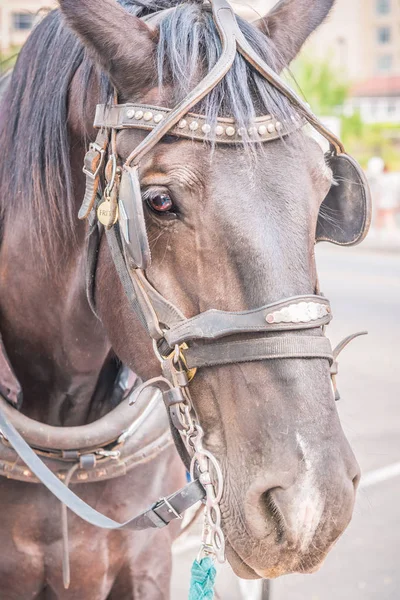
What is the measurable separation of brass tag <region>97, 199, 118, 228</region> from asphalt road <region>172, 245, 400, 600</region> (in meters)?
0.76

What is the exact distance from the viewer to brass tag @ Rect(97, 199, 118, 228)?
1.82m

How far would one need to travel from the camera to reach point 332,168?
2062mm

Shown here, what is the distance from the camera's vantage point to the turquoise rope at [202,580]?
1870 mm

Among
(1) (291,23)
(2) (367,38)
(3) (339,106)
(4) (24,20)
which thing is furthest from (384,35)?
(1) (291,23)

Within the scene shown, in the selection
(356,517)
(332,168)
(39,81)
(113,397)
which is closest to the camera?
(332,168)

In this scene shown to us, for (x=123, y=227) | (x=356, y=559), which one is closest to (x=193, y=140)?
(x=123, y=227)

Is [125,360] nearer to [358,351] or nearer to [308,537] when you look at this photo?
[308,537]

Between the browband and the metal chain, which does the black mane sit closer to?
the browband

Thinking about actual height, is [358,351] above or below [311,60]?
above

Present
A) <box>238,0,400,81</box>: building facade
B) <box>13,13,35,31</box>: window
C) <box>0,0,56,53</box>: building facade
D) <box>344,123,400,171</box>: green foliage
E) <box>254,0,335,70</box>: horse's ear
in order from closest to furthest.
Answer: <box>254,0,335,70</box>: horse's ear, <box>0,0,56,53</box>: building facade, <box>13,13,35,31</box>: window, <box>344,123,400,171</box>: green foliage, <box>238,0,400,81</box>: building facade

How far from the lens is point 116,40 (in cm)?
180

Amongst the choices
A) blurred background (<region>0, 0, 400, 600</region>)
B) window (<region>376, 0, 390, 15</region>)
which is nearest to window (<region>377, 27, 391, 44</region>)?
window (<region>376, 0, 390, 15</region>)

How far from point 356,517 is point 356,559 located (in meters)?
0.47

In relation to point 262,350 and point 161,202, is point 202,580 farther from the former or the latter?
point 161,202
